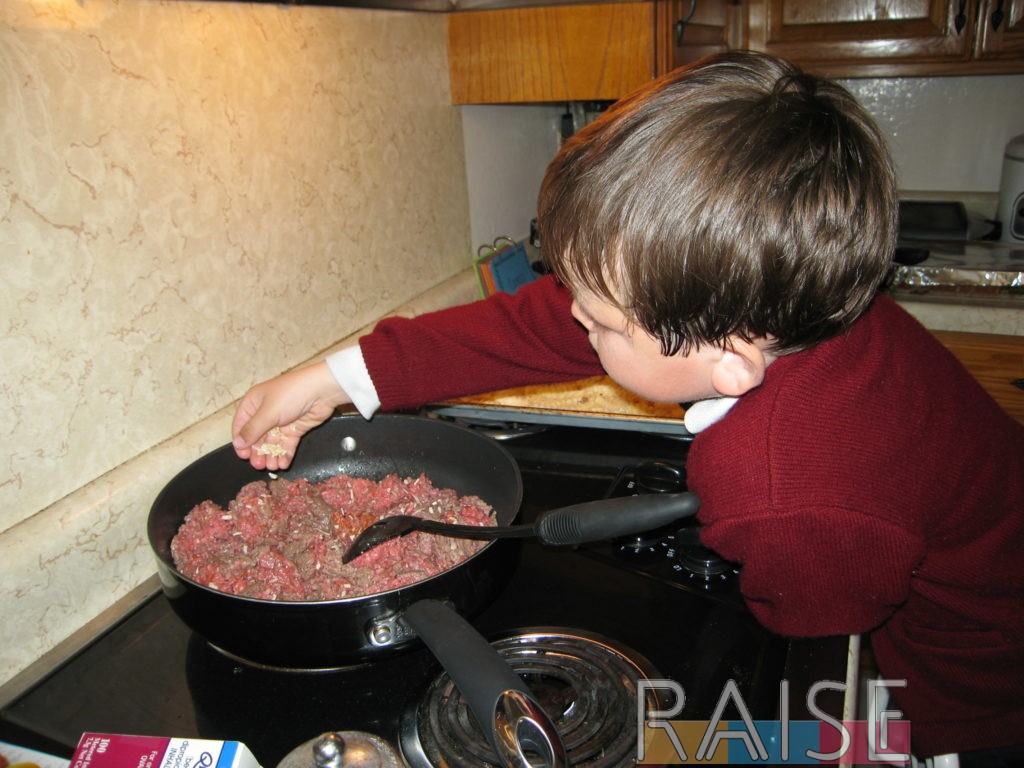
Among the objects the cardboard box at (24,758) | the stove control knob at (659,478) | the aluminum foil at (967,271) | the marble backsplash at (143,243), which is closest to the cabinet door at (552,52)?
the marble backsplash at (143,243)

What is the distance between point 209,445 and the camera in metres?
0.92

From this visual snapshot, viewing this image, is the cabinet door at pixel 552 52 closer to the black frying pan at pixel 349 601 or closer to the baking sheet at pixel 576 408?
the baking sheet at pixel 576 408

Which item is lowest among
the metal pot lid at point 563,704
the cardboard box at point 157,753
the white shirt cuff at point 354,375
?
the metal pot lid at point 563,704

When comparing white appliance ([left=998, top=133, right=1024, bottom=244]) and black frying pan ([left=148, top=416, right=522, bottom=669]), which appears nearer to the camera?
black frying pan ([left=148, top=416, right=522, bottom=669])

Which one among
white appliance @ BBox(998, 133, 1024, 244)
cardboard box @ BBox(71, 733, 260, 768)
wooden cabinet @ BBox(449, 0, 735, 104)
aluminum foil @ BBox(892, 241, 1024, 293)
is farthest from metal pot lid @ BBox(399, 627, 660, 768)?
white appliance @ BBox(998, 133, 1024, 244)

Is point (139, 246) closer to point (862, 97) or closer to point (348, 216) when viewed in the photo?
point (348, 216)

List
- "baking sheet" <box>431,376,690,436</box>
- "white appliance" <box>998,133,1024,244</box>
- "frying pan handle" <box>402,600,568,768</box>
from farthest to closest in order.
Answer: "white appliance" <box>998,133,1024,244</box> < "baking sheet" <box>431,376,690,436</box> < "frying pan handle" <box>402,600,568,768</box>

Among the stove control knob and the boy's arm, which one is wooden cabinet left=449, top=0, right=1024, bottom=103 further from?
the boy's arm

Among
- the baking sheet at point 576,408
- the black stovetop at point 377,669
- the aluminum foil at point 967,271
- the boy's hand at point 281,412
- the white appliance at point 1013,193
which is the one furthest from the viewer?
the white appliance at point 1013,193

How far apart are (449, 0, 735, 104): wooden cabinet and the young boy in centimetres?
70

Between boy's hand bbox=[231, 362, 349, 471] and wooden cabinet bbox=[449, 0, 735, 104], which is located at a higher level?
wooden cabinet bbox=[449, 0, 735, 104]

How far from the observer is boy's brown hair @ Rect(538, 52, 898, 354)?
549 mm

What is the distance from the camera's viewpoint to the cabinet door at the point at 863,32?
70.7 inches

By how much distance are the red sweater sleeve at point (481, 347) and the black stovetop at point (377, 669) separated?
0.21 metres
